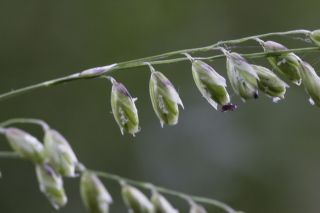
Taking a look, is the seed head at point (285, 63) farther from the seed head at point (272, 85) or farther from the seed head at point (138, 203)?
the seed head at point (138, 203)

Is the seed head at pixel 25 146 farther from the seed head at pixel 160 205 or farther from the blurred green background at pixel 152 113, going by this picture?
the blurred green background at pixel 152 113

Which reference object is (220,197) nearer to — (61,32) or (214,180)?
(214,180)

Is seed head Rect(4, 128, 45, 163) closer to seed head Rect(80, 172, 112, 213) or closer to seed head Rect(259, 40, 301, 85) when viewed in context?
seed head Rect(80, 172, 112, 213)

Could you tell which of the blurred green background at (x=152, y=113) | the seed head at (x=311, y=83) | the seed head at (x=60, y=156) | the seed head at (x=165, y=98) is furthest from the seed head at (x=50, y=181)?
the blurred green background at (x=152, y=113)

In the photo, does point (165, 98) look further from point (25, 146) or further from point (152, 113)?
point (152, 113)

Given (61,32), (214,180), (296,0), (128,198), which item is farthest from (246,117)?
(128,198)

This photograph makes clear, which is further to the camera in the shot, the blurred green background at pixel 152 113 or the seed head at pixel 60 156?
the blurred green background at pixel 152 113

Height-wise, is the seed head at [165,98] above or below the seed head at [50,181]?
above
